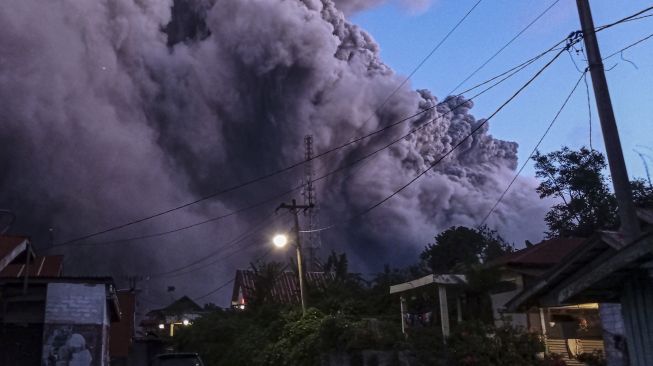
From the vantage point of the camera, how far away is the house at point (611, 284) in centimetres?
701

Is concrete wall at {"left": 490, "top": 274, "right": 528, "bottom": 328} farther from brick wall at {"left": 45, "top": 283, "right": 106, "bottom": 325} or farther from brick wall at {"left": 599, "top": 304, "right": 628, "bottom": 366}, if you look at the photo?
brick wall at {"left": 45, "top": 283, "right": 106, "bottom": 325}

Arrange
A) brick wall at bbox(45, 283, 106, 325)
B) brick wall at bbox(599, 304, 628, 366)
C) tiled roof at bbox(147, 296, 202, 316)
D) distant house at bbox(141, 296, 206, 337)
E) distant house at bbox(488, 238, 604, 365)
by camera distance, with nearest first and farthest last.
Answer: brick wall at bbox(599, 304, 628, 366) → brick wall at bbox(45, 283, 106, 325) → distant house at bbox(488, 238, 604, 365) → distant house at bbox(141, 296, 206, 337) → tiled roof at bbox(147, 296, 202, 316)

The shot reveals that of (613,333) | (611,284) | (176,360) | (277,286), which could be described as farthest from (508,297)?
(277,286)

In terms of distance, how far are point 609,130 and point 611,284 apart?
8.36 ft

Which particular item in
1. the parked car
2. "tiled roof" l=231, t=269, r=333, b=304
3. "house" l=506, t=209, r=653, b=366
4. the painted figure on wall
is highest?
"tiled roof" l=231, t=269, r=333, b=304

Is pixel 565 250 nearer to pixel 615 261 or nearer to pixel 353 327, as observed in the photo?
pixel 353 327

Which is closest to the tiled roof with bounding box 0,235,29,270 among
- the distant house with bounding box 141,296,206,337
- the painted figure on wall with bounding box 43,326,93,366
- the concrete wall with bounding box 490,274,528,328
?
the painted figure on wall with bounding box 43,326,93,366

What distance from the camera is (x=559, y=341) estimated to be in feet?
68.0

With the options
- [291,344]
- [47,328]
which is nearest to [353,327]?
[291,344]

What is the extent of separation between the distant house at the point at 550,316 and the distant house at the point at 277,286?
36.4 ft

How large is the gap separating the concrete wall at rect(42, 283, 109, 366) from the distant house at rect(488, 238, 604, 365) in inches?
537

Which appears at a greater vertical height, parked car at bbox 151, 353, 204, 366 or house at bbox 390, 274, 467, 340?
house at bbox 390, 274, 467, 340

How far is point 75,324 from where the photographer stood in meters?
19.5

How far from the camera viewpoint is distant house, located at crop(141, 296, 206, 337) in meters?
59.4
